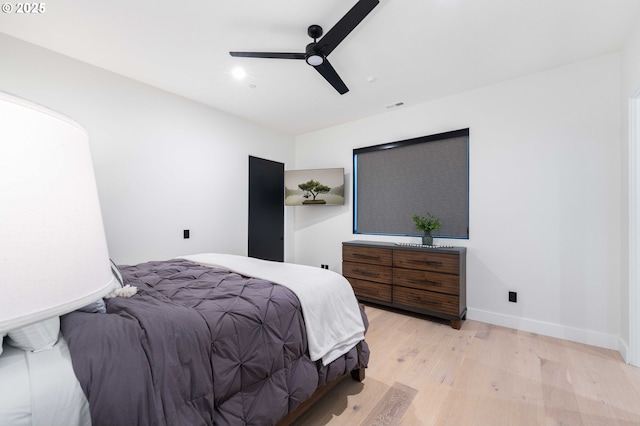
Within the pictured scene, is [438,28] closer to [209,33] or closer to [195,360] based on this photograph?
[209,33]

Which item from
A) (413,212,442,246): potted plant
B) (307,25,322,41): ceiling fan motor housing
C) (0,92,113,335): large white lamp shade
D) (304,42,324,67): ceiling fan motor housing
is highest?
(307,25,322,41): ceiling fan motor housing

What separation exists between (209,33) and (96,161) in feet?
5.48

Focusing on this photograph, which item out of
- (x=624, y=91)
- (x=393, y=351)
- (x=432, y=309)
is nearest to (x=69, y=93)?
(x=393, y=351)

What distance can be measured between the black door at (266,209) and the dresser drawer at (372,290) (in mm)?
1609

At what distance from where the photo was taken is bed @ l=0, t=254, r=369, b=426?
33.4 inches

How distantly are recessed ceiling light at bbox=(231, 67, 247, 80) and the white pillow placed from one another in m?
2.57

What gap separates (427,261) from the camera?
9.70ft

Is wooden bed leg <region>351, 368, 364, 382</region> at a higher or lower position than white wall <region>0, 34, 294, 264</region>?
lower

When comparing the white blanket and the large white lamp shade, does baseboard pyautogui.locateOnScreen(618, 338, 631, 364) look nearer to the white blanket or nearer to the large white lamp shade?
the white blanket

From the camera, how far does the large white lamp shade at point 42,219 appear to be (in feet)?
1.14

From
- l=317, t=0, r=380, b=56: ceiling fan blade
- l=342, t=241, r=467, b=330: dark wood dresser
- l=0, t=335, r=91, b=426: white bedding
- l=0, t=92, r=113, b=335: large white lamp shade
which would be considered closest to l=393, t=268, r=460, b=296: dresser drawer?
l=342, t=241, r=467, b=330: dark wood dresser

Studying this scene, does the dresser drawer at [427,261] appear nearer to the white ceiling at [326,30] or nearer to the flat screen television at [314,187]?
the flat screen television at [314,187]

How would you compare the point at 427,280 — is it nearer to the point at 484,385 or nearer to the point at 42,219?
the point at 484,385

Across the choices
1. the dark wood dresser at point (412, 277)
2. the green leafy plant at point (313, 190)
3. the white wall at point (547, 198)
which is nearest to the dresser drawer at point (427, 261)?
the dark wood dresser at point (412, 277)
